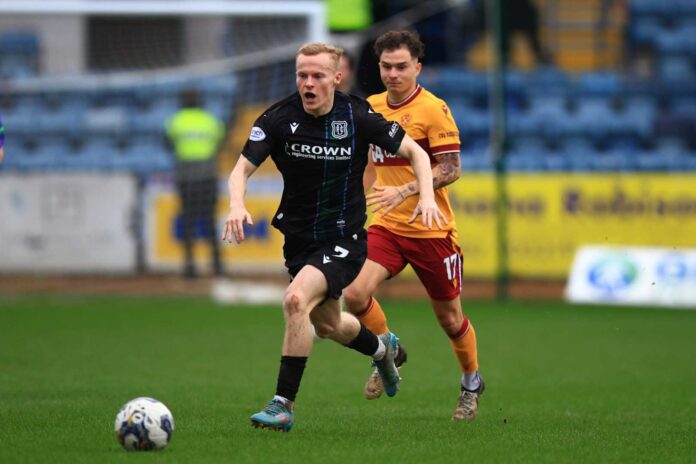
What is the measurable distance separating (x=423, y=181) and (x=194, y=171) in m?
11.8

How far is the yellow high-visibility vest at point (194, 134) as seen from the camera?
18.5 metres

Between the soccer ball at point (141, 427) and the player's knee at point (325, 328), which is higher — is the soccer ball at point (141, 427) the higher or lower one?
the lower one

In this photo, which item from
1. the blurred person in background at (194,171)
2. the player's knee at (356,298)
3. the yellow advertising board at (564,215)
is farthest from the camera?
the blurred person in background at (194,171)

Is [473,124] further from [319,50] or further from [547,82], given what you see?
[319,50]

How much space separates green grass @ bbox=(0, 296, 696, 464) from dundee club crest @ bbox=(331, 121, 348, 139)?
162 centimetres

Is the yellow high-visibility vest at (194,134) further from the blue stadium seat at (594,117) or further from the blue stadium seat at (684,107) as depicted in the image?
the blue stadium seat at (684,107)

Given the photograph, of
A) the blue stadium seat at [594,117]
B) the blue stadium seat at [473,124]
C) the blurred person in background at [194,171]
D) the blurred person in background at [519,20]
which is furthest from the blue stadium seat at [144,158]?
the blue stadium seat at [594,117]

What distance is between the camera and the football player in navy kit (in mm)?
7027

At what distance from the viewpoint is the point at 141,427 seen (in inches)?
244

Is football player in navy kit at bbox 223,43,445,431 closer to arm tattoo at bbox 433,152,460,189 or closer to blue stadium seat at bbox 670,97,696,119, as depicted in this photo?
arm tattoo at bbox 433,152,460,189

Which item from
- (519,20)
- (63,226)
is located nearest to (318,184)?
(63,226)

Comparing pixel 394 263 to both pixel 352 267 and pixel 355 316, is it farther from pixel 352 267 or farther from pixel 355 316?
pixel 352 267

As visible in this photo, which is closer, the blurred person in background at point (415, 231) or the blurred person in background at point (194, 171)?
the blurred person in background at point (415, 231)

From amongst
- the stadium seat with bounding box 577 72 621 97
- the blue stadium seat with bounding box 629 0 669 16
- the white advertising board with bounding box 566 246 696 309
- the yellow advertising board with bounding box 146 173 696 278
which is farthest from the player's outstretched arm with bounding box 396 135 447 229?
the blue stadium seat with bounding box 629 0 669 16
